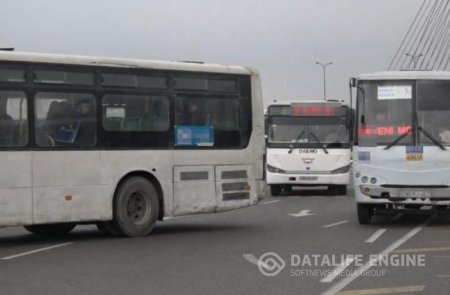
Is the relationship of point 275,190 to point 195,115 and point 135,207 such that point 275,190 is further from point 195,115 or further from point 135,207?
point 135,207

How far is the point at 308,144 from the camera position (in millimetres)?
23188

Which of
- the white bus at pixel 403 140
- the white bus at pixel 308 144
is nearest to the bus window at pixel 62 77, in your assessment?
the white bus at pixel 403 140

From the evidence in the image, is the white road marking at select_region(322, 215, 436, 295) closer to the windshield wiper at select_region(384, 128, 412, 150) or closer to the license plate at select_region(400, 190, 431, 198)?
the license plate at select_region(400, 190, 431, 198)

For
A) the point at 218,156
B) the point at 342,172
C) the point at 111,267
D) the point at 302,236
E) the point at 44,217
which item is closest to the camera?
the point at 111,267

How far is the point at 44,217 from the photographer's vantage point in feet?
37.7

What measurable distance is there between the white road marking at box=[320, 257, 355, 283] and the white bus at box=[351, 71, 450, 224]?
418 centimetres

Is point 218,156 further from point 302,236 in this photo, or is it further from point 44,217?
point 44,217

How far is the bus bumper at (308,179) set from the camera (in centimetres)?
2317

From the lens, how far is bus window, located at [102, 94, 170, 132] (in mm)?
12273

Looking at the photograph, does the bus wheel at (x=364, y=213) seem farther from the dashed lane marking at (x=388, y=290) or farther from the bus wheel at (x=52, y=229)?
the dashed lane marking at (x=388, y=290)

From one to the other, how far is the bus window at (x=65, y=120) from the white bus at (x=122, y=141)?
2 centimetres

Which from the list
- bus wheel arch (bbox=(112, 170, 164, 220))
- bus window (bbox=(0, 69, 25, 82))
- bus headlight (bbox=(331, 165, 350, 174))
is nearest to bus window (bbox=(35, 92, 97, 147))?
bus window (bbox=(0, 69, 25, 82))

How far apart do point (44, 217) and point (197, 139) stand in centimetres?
323

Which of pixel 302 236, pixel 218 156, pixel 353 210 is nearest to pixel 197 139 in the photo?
pixel 218 156
